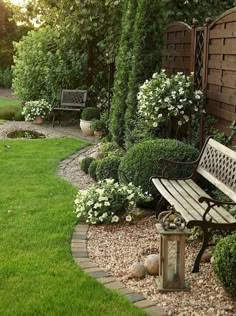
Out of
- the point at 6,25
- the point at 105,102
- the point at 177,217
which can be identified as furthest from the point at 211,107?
the point at 6,25

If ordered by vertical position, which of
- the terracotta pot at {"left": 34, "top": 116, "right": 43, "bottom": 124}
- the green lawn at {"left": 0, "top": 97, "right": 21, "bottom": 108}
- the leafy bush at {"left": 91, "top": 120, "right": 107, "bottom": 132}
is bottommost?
the green lawn at {"left": 0, "top": 97, "right": 21, "bottom": 108}

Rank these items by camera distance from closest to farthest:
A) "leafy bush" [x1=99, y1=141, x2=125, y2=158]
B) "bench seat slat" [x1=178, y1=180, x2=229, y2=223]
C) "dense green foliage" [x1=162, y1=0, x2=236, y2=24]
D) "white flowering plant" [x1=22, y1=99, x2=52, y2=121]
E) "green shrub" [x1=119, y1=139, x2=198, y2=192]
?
"bench seat slat" [x1=178, y1=180, x2=229, y2=223] → "green shrub" [x1=119, y1=139, x2=198, y2=192] → "leafy bush" [x1=99, y1=141, x2=125, y2=158] → "dense green foliage" [x1=162, y1=0, x2=236, y2=24] → "white flowering plant" [x1=22, y1=99, x2=52, y2=121]

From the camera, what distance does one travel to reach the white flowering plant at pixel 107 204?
5078 mm

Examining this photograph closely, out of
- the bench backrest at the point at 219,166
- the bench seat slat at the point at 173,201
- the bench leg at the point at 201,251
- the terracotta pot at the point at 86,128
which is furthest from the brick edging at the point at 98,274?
the terracotta pot at the point at 86,128

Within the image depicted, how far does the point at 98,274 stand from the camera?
3.86 meters

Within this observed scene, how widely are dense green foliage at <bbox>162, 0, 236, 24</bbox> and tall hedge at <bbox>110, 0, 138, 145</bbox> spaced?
953mm

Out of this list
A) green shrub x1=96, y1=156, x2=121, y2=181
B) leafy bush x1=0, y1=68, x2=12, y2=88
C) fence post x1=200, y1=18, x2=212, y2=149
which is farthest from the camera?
leafy bush x1=0, y1=68, x2=12, y2=88

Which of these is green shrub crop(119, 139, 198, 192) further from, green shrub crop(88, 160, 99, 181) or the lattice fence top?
the lattice fence top

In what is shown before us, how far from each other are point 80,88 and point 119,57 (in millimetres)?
5135

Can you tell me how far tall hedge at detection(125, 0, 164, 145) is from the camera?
307 inches

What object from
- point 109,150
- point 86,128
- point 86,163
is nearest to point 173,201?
point 86,163

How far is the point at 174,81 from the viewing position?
6.66 metres

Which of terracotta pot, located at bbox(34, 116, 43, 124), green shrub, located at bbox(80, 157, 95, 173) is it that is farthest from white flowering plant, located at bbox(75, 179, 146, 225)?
terracotta pot, located at bbox(34, 116, 43, 124)

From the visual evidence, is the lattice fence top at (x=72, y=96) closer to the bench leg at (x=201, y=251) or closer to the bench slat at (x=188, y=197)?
the bench slat at (x=188, y=197)
